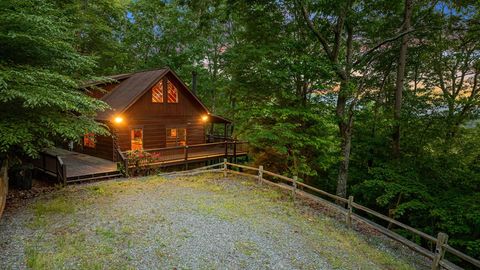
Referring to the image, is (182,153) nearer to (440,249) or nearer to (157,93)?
(157,93)

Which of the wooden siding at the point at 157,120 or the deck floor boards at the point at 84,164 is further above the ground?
the wooden siding at the point at 157,120

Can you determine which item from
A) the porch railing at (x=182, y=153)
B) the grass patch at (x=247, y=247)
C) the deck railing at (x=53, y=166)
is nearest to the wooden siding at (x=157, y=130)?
the porch railing at (x=182, y=153)

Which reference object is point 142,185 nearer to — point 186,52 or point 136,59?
point 186,52

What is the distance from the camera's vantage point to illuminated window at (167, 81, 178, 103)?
64.0 feet

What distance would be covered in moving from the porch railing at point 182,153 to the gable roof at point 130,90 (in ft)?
10.8

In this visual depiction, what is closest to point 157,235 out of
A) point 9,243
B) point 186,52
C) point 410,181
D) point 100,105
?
point 9,243

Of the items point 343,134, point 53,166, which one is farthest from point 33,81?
point 343,134

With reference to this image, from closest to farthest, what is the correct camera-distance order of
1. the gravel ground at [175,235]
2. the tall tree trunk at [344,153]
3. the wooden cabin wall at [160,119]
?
the gravel ground at [175,235]
the tall tree trunk at [344,153]
the wooden cabin wall at [160,119]

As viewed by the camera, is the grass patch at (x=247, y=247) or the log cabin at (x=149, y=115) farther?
A: the log cabin at (x=149, y=115)

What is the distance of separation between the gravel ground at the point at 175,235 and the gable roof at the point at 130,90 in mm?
6470

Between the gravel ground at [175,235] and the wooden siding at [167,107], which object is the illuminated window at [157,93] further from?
the gravel ground at [175,235]

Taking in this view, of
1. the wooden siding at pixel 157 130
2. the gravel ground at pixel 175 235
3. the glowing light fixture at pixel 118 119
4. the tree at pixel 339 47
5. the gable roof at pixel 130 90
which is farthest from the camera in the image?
the wooden siding at pixel 157 130

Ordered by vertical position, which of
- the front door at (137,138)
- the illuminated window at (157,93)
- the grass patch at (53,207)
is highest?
the illuminated window at (157,93)

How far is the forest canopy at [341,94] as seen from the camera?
893 cm
